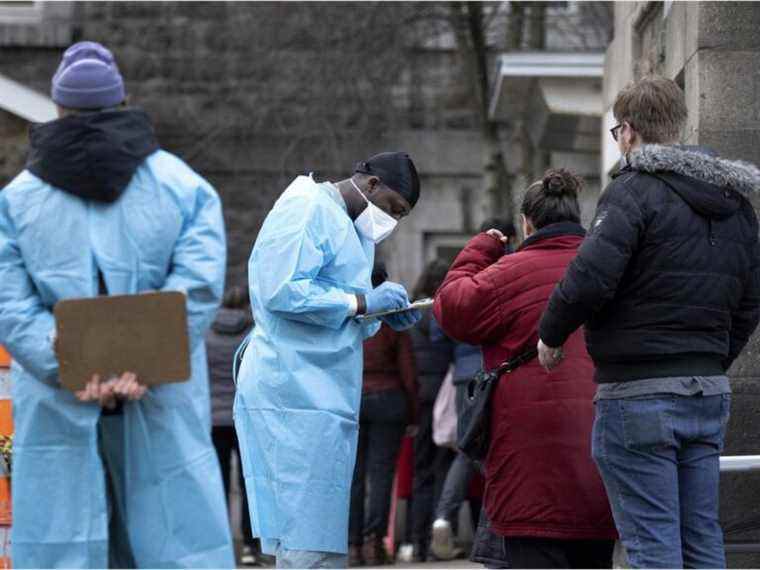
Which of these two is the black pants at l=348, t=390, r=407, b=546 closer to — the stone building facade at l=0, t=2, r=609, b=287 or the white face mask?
the white face mask

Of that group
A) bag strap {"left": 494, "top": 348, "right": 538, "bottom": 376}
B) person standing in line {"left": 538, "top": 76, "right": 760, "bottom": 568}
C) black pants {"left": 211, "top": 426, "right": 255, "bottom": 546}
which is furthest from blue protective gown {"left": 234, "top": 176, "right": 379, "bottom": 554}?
black pants {"left": 211, "top": 426, "right": 255, "bottom": 546}

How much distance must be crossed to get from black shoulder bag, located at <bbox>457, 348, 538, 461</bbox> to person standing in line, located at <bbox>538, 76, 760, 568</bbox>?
627 mm

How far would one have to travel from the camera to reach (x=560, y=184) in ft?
23.4

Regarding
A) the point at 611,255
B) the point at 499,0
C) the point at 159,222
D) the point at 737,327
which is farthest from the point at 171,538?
the point at 499,0

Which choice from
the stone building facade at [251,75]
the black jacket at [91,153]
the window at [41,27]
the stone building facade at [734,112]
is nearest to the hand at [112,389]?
the black jacket at [91,153]

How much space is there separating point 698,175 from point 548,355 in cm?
78

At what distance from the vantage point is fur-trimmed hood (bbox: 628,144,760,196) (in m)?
6.18

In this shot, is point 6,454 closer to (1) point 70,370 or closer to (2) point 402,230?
(1) point 70,370

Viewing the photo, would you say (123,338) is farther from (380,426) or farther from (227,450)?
(227,450)

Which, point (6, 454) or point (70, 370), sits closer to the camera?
point (70, 370)

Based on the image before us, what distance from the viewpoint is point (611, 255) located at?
6.07 metres

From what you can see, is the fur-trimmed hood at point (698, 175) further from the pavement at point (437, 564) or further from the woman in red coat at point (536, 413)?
the pavement at point (437, 564)

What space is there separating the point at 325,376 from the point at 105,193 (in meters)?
1.84

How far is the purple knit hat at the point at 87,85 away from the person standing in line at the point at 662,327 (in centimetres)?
160
